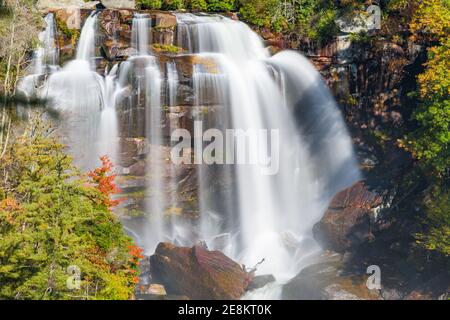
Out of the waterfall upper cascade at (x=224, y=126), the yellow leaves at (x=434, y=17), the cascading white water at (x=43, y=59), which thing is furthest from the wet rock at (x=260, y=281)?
the yellow leaves at (x=434, y=17)

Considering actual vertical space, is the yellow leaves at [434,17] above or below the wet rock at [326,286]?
above

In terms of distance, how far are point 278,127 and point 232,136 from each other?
288 cm

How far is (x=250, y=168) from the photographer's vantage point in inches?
992

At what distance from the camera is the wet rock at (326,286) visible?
18.4 meters

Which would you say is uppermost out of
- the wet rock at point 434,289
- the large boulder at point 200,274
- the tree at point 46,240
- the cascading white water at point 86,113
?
the cascading white water at point 86,113

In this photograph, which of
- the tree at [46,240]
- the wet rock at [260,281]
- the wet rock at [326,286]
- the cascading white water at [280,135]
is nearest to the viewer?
the tree at [46,240]

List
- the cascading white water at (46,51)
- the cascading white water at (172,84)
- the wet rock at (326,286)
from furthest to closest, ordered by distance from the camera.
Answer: the cascading white water at (46,51) < the cascading white water at (172,84) < the wet rock at (326,286)

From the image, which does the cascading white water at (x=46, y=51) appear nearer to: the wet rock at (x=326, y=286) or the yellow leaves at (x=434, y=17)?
the wet rock at (x=326, y=286)

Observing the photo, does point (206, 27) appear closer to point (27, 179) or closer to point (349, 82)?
point (349, 82)

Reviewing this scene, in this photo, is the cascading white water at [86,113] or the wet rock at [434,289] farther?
the cascading white water at [86,113]

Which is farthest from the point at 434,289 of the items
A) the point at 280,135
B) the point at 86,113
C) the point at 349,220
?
the point at 86,113

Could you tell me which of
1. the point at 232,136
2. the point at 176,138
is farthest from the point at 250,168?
the point at 176,138

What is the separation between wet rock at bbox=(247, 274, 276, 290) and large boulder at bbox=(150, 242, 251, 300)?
Answer: 265 millimetres

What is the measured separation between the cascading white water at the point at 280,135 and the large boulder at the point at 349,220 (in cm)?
118
